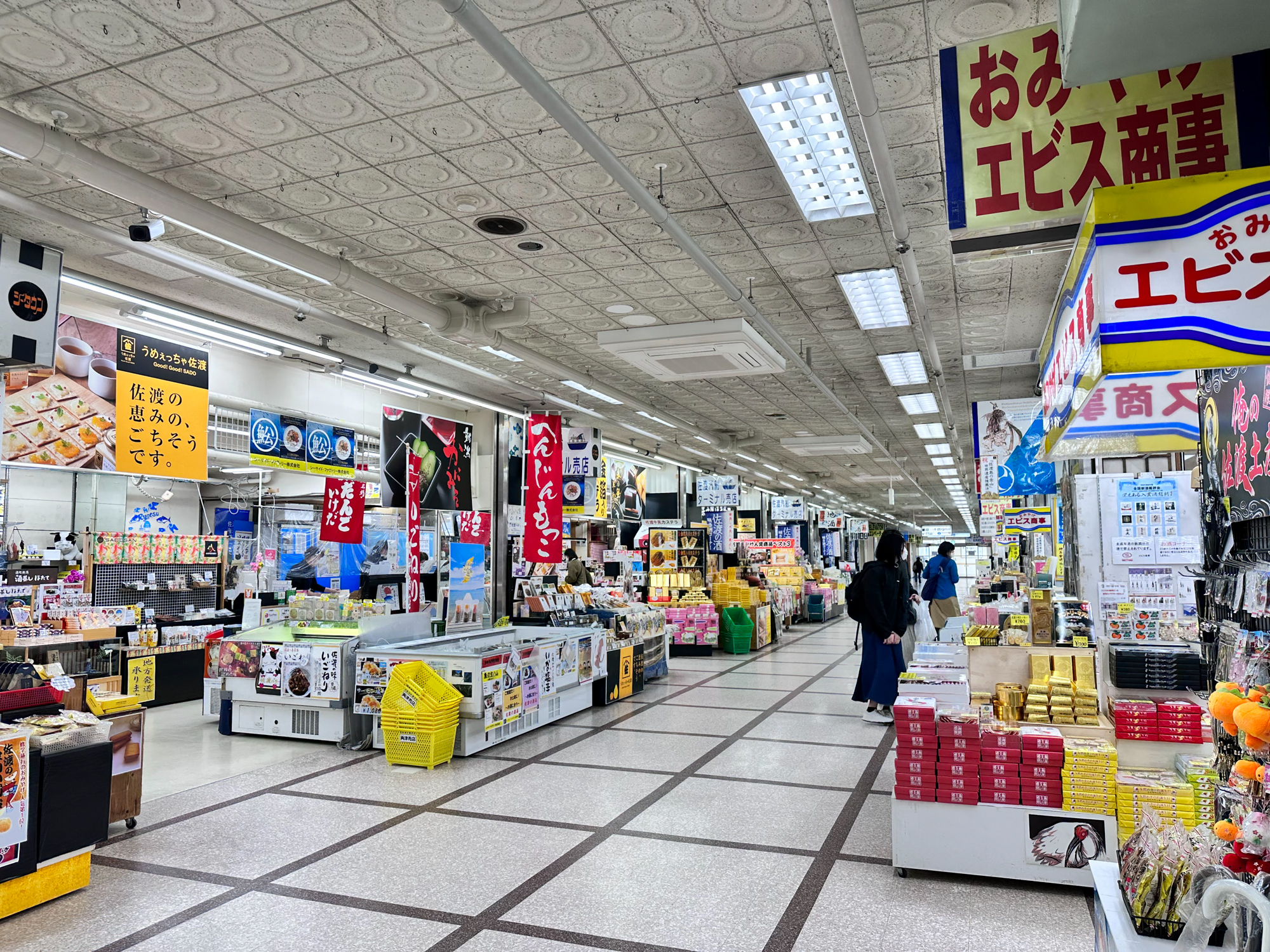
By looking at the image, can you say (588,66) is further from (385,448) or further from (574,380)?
(385,448)

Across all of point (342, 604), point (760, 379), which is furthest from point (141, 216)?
point (760, 379)

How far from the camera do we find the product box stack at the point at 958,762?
429cm

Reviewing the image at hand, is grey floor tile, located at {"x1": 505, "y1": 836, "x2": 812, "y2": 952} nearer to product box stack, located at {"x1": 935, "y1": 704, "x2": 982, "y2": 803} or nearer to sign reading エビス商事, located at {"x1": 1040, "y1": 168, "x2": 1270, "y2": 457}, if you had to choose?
product box stack, located at {"x1": 935, "y1": 704, "x2": 982, "y2": 803}

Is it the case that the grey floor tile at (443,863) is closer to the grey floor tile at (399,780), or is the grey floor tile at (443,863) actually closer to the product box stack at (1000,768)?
the grey floor tile at (399,780)

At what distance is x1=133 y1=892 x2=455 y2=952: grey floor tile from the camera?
11.6 ft

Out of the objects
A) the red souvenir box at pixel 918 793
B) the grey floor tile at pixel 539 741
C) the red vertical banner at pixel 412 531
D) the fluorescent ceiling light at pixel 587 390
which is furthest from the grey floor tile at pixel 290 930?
the fluorescent ceiling light at pixel 587 390

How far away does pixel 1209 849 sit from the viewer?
185 cm

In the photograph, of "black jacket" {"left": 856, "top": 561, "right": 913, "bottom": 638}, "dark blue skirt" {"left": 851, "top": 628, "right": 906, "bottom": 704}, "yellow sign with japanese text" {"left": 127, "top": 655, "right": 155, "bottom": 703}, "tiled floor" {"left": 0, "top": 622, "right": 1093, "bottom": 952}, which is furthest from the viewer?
"yellow sign with japanese text" {"left": 127, "top": 655, "right": 155, "bottom": 703}

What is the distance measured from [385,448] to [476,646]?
15.3 feet

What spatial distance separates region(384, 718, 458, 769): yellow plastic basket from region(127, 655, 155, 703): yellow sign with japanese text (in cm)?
419

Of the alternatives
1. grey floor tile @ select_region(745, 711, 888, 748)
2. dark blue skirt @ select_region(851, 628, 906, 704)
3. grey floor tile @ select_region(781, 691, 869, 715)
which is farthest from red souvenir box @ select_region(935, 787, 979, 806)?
grey floor tile @ select_region(781, 691, 869, 715)

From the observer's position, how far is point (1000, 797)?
4.24 meters

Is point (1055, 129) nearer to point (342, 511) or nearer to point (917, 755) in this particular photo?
point (917, 755)

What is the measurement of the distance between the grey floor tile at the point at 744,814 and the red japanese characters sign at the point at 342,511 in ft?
20.3
